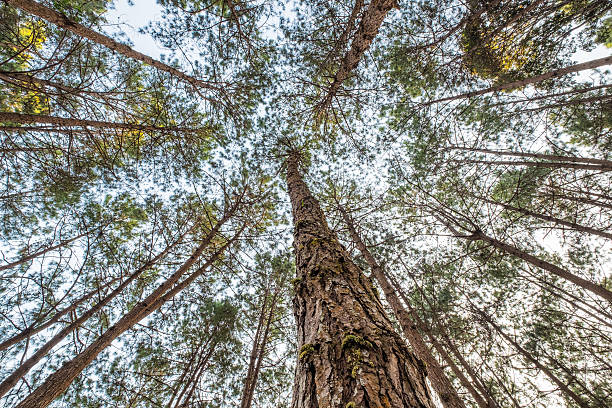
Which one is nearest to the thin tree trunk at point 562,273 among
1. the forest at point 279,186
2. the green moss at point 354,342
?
the forest at point 279,186

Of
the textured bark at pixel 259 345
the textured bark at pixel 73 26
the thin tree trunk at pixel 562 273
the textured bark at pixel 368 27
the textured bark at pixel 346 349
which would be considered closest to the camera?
the textured bark at pixel 346 349

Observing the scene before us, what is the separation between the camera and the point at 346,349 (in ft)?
3.94

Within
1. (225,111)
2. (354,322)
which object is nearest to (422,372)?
(354,322)

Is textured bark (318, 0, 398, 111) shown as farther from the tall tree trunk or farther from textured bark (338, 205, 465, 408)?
the tall tree trunk

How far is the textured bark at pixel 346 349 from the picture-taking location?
1.00 metres

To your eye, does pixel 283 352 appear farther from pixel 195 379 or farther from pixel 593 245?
pixel 593 245

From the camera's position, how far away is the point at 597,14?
15.3 feet

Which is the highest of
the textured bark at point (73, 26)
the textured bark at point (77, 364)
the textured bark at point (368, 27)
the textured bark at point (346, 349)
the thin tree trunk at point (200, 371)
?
the textured bark at point (368, 27)

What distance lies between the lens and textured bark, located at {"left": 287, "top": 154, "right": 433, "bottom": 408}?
3.28 ft

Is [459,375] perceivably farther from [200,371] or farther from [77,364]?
[77,364]

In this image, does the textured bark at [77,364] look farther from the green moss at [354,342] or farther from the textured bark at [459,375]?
the textured bark at [459,375]

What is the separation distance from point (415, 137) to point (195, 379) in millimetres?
8329

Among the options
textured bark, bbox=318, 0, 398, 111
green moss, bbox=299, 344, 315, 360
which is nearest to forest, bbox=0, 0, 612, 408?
textured bark, bbox=318, 0, 398, 111

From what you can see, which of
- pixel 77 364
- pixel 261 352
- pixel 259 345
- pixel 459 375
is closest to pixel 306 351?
pixel 77 364
